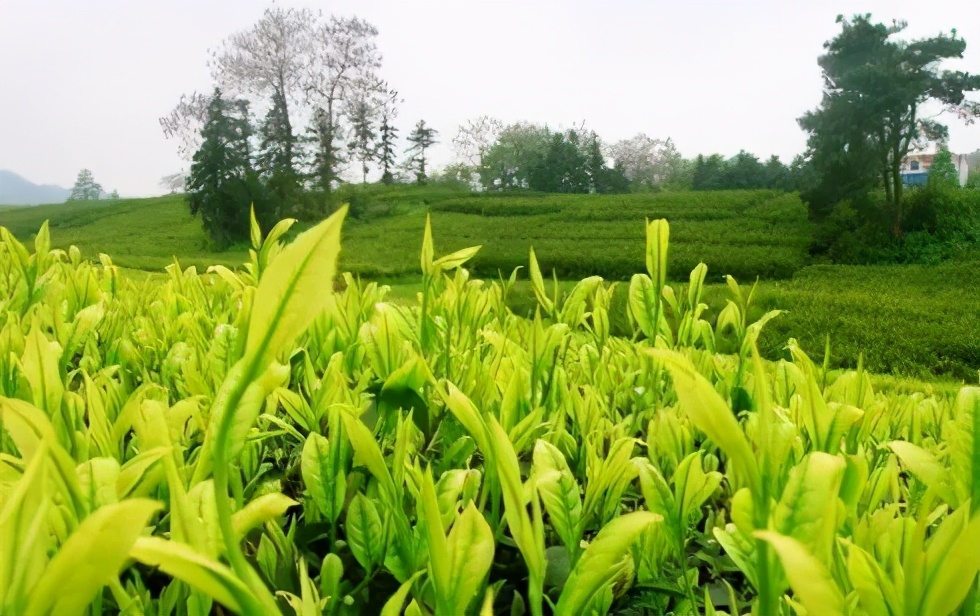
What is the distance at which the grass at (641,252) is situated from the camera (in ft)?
36.0

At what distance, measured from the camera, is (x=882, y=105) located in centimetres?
1895

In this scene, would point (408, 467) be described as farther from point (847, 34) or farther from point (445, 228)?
point (445, 228)

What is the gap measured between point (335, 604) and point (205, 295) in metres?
1.42

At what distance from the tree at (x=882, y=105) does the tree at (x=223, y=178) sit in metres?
17.7

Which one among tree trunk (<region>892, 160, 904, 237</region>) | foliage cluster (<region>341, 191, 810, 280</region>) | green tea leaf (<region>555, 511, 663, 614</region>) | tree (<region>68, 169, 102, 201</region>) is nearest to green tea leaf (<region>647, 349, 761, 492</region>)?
green tea leaf (<region>555, 511, 663, 614</region>)

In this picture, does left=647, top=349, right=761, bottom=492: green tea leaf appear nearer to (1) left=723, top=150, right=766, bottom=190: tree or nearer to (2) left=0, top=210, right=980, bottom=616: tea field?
(2) left=0, top=210, right=980, bottom=616: tea field

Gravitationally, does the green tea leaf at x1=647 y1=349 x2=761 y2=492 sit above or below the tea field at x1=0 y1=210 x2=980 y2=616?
above

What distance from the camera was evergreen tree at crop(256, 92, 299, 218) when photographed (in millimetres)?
24078

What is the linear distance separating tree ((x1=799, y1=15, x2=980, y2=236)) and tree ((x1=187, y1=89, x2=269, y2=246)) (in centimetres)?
1769

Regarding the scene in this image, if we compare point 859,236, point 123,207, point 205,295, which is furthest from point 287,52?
point 205,295

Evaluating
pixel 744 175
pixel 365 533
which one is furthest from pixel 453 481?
pixel 744 175

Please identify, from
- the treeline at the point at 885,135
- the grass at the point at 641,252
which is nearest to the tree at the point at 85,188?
the grass at the point at 641,252

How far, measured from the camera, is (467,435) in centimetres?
77

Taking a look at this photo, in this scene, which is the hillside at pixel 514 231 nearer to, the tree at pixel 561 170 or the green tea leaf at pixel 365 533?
the tree at pixel 561 170
